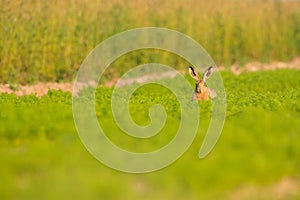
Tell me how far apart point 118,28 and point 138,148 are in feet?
33.1

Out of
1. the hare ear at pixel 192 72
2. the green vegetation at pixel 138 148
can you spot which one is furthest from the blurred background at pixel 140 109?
the hare ear at pixel 192 72

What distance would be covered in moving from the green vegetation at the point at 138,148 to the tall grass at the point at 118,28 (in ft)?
17.4

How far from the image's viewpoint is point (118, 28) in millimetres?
16344

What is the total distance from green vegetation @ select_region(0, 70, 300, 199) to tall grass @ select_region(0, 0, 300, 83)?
531 centimetres

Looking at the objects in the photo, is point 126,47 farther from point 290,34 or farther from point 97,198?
point 97,198

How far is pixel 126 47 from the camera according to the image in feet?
53.2

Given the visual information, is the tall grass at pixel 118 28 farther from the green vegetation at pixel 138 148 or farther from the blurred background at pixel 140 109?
the green vegetation at pixel 138 148

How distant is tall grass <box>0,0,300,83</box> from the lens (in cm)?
1421

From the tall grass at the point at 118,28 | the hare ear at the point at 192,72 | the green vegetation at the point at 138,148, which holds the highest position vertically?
the tall grass at the point at 118,28

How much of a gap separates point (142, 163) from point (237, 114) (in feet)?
A: 10.0

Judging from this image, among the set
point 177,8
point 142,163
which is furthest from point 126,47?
point 142,163

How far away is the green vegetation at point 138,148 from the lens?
540 centimetres

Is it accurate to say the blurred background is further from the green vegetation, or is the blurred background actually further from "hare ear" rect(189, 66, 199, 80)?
"hare ear" rect(189, 66, 199, 80)

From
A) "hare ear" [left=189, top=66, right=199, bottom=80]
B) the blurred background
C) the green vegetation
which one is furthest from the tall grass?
the green vegetation
